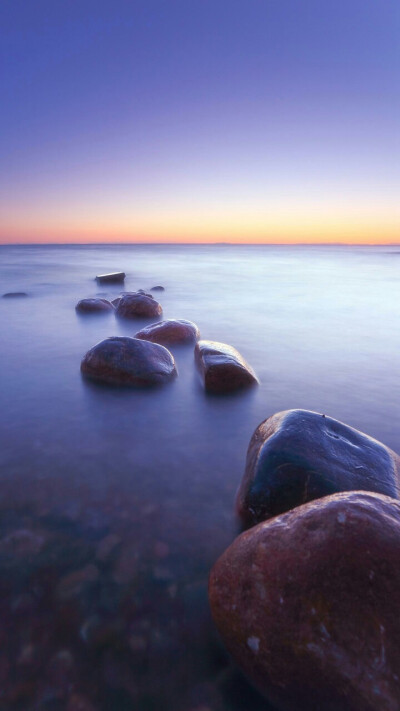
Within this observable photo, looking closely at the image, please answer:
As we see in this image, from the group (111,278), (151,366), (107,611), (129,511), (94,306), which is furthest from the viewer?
(111,278)

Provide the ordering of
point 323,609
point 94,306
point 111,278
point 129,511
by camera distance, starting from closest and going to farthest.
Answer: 1. point 323,609
2. point 129,511
3. point 94,306
4. point 111,278

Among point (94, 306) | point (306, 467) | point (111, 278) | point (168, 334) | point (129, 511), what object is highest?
point (306, 467)

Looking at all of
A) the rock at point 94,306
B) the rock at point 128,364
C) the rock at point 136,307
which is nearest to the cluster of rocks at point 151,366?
the rock at point 128,364

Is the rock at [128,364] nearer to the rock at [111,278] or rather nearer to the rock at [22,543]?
the rock at [22,543]

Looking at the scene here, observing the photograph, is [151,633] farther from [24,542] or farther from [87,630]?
[24,542]

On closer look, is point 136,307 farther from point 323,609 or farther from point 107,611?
point 323,609

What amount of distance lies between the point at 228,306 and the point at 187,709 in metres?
10.7

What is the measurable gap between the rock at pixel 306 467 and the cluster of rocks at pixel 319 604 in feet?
1.43

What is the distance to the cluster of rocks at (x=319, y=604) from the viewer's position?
4.08 ft

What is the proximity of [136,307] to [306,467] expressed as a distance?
718cm

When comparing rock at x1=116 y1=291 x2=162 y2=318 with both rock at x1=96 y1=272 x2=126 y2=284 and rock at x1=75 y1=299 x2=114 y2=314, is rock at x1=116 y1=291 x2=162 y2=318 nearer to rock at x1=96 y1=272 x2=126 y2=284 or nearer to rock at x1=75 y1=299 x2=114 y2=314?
rock at x1=75 y1=299 x2=114 y2=314

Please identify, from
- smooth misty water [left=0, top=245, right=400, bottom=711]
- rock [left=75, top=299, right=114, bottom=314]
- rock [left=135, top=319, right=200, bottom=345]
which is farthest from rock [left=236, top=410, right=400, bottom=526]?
rock [left=75, top=299, right=114, bottom=314]

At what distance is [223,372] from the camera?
14.6 feet

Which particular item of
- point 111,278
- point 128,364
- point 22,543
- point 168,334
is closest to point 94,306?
point 168,334
